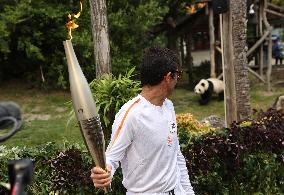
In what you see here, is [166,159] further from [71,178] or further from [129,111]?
[71,178]

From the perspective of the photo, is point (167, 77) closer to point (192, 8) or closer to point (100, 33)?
point (100, 33)

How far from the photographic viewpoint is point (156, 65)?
2.91m

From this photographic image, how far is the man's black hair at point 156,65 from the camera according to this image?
114 inches

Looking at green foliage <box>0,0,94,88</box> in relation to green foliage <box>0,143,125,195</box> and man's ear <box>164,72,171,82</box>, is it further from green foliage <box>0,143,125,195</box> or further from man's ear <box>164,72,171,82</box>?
man's ear <box>164,72,171,82</box>

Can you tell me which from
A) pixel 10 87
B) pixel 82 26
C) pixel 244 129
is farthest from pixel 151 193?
pixel 10 87

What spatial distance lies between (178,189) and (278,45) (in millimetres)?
21309

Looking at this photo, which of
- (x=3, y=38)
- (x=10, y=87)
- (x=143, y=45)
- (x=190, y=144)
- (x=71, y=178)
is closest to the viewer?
(x=71, y=178)

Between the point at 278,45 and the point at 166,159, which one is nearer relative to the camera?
the point at 166,159

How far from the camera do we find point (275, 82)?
17641mm

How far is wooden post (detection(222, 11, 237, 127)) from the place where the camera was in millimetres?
7055

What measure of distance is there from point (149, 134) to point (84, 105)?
0.70 meters

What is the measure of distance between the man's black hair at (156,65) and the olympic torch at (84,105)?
0.65 m

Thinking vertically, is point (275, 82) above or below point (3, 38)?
below

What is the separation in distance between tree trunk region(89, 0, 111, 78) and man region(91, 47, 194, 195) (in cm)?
544
